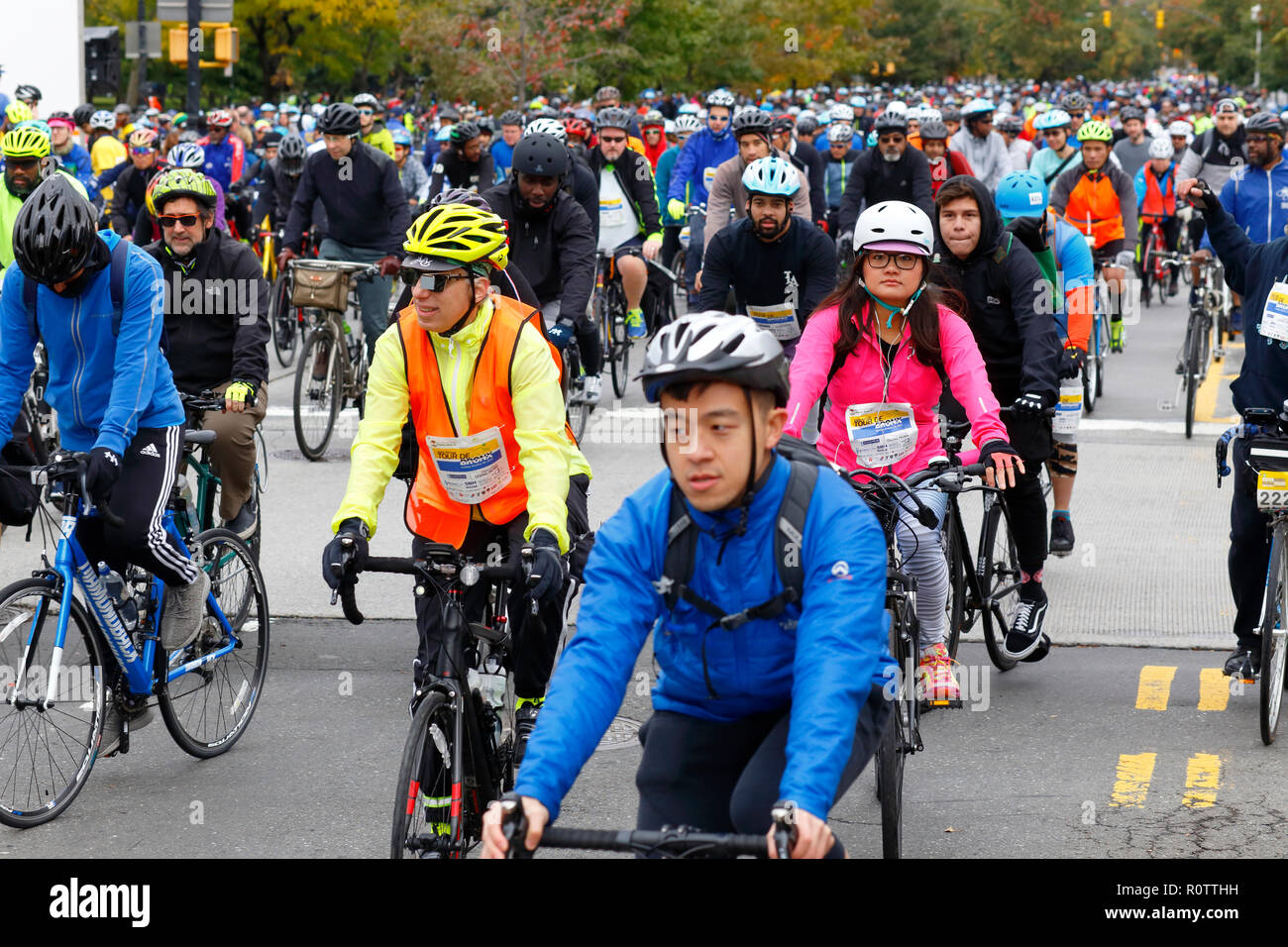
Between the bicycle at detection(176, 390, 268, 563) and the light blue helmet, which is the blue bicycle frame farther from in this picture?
the light blue helmet

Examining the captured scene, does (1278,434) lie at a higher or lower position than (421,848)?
higher

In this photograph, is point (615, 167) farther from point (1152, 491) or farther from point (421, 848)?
point (421, 848)

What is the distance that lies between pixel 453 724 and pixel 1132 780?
278 cm

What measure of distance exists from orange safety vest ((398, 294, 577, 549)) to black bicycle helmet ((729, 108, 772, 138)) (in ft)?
21.9

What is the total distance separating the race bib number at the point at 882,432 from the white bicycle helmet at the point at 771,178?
2619 millimetres

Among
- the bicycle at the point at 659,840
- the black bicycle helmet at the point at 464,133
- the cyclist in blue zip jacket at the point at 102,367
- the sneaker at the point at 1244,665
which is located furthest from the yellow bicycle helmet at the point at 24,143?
→ the bicycle at the point at 659,840

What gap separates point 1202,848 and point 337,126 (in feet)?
27.7

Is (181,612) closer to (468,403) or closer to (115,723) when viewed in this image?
(115,723)

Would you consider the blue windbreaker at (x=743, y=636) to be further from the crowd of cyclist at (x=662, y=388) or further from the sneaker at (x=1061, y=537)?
the sneaker at (x=1061, y=537)

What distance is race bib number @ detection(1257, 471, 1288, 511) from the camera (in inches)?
252

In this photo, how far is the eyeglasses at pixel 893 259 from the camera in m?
5.93

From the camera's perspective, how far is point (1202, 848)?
5.34 m
